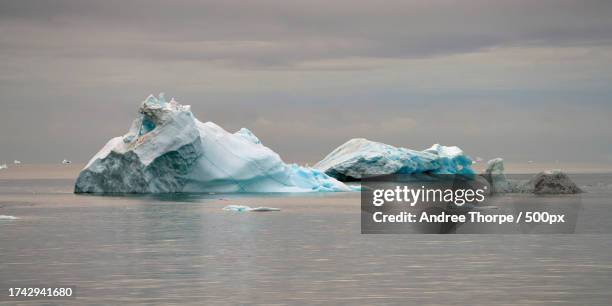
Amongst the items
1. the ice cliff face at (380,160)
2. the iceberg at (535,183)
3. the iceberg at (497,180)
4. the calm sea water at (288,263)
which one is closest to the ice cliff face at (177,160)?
the iceberg at (497,180)

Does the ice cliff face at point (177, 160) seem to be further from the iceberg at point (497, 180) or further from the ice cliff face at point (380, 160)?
the ice cliff face at point (380, 160)

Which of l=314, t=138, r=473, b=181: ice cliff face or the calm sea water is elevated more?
l=314, t=138, r=473, b=181: ice cliff face

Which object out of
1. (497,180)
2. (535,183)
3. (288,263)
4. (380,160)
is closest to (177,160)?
(497,180)

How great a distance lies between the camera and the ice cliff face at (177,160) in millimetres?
42781

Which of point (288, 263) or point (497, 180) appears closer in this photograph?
point (288, 263)

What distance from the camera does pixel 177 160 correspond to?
43.7m

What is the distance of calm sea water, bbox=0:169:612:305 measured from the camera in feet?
47.2

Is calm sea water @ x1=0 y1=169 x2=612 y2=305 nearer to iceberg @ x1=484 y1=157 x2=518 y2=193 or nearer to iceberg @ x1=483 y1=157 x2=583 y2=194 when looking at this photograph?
iceberg @ x1=483 y1=157 x2=583 y2=194

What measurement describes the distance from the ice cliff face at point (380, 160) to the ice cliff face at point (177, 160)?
58.0ft

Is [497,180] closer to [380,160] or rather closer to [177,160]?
[177,160]

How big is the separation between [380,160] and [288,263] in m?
48.6

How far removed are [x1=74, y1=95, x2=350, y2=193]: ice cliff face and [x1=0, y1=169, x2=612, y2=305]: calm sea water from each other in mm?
11346

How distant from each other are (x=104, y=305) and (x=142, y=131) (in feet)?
104

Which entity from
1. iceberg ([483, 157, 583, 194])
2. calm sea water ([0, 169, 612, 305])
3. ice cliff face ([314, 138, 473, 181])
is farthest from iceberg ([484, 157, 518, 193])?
calm sea water ([0, 169, 612, 305])
